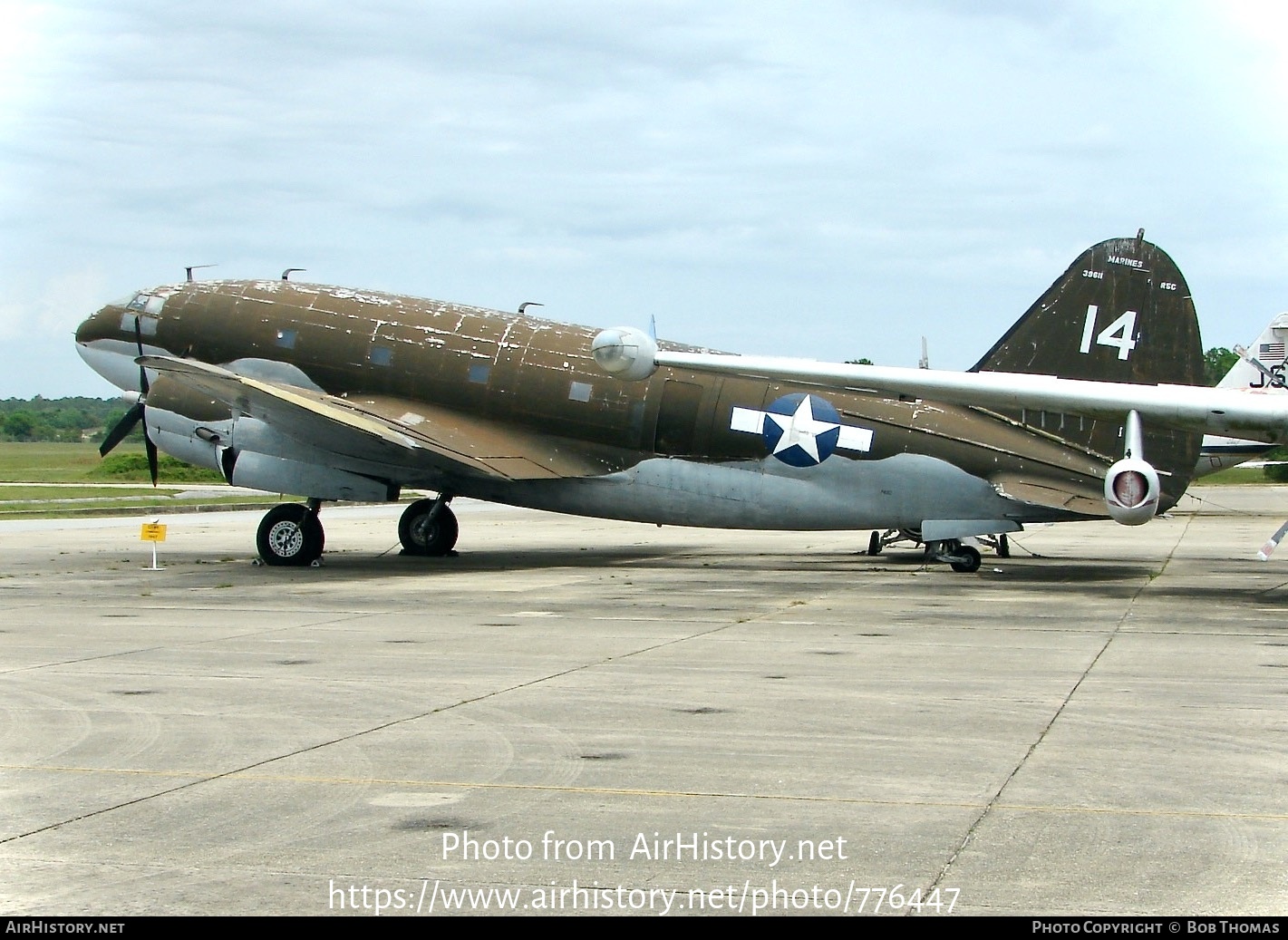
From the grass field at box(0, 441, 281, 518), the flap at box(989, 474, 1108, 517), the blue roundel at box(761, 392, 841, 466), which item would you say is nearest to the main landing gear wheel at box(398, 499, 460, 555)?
the blue roundel at box(761, 392, 841, 466)

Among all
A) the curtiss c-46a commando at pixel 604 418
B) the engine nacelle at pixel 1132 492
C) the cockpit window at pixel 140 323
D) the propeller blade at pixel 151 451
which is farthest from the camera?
the cockpit window at pixel 140 323

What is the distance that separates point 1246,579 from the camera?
23.6m

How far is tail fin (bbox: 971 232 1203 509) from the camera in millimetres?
22391

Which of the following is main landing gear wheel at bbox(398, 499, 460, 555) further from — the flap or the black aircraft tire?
the flap

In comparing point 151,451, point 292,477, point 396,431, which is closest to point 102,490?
point 151,451

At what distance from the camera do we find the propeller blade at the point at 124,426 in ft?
88.3

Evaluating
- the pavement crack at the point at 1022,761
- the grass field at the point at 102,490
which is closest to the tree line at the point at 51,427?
the grass field at the point at 102,490

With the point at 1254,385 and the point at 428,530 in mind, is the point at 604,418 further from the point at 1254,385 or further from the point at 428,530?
the point at 1254,385

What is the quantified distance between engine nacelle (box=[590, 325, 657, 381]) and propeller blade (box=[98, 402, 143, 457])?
1106 centimetres

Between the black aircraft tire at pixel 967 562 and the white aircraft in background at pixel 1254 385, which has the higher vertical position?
the white aircraft in background at pixel 1254 385

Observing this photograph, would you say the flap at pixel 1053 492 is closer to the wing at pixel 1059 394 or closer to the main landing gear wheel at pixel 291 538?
the wing at pixel 1059 394

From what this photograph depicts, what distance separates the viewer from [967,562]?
81.7 ft

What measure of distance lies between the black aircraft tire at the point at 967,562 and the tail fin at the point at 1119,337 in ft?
9.24

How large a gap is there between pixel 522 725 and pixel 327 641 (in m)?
5.55
